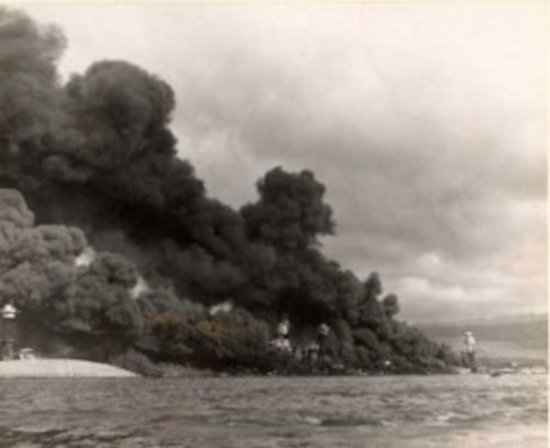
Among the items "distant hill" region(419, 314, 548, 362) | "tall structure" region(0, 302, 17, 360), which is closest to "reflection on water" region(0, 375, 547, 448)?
"distant hill" region(419, 314, 548, 362)

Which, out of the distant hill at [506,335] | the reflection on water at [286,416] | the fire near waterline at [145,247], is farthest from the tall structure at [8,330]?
the distant hill at [506,335]

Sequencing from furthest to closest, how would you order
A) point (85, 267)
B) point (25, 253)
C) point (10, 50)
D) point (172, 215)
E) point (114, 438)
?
point (172, 215)
point (85, 267)
point (25, 253)
point (10, 50)
point (114, 438)

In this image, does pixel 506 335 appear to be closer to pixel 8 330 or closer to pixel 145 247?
pixel 145 247

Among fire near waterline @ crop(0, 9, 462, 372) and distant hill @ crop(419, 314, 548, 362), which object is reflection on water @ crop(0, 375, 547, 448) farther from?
fire near waterline @ crop(0, 9, 462, 372)

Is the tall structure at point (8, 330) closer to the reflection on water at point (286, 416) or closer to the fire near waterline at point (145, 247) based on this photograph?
the fire near waterline at point (145, 247)

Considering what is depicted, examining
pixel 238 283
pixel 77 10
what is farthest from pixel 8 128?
pixel 238 283

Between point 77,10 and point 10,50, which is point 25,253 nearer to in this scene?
point 10,50
